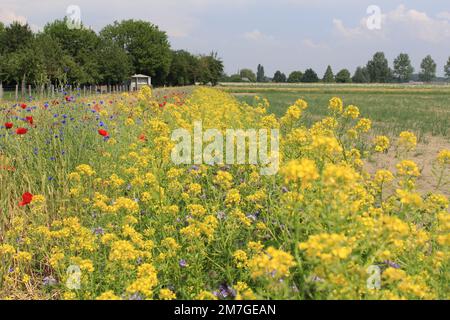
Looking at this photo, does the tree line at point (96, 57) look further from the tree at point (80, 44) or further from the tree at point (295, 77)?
the tree at point (295, 77)

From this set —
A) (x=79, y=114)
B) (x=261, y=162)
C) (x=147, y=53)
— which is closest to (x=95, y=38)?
(x=147, y=53)

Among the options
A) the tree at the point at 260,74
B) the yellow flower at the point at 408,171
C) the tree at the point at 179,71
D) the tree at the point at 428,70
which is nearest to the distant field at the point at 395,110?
the yellow flower at the point at 408,171

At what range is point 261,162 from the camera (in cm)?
446

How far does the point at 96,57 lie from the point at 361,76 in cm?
10264

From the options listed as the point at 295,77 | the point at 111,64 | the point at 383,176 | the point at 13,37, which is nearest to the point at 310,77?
the point at 295,77

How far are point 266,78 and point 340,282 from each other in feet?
565

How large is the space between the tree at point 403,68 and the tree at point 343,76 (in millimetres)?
18036

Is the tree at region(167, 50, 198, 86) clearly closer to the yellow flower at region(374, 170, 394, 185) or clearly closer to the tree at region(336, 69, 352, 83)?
the tree at region(336, 69, 352, 83)

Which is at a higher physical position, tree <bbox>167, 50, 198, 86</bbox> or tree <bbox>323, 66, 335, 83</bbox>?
tree <bbox>323, 66, 335, 83</bbox>

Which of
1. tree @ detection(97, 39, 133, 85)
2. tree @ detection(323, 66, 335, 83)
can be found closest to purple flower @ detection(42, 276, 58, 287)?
tree @ detection(97, 39, 133, 85)

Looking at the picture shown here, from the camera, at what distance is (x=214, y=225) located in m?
3.10

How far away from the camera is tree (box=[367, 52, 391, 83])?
430ft

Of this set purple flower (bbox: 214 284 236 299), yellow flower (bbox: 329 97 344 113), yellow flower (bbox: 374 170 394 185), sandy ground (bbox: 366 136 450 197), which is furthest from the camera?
sandy ground (bbox: 366 136 450 197)

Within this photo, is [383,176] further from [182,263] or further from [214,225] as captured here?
[182,263]
